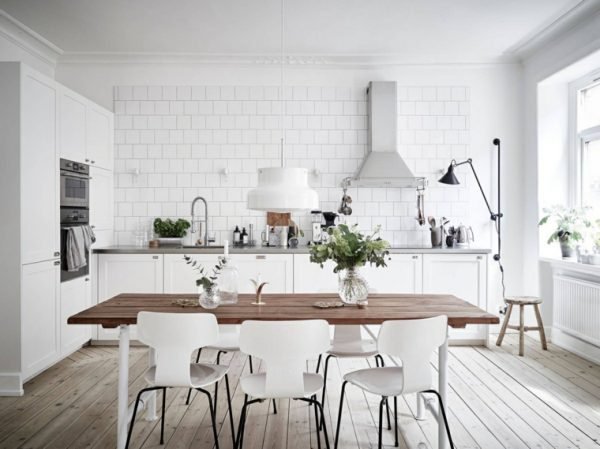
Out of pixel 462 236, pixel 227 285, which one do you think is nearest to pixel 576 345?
pixel 462 236

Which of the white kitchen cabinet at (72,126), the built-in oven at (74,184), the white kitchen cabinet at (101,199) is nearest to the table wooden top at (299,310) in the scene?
the built-in oven at (74,184)

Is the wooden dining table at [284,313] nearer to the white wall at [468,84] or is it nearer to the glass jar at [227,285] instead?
the glass jar at [227,285]

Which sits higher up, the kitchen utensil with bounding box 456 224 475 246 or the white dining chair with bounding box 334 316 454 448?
the kitchen utensil with bounding box 456 224 475 246

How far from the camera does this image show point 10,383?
11.8 ft

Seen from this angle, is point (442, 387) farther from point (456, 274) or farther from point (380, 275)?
point (456, 274)

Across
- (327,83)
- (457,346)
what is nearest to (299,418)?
(457,346)

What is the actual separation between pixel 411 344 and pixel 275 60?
4.01 meters

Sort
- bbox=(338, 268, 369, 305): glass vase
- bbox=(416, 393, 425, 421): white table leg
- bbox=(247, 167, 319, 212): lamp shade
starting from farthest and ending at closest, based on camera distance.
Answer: bbox=(416, 393, 425, 421): white table leg → bbox=(338, 268, 369, 305): glass vase → bbox=(247, 167, 319, 212): lamp shade

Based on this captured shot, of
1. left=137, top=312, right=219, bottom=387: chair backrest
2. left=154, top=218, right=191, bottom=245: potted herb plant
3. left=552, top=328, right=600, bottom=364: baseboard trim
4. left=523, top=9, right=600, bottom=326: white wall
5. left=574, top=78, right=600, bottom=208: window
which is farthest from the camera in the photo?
left=154, top=218, right=191, bottom=245: potted herb plant

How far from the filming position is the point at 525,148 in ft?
18.1

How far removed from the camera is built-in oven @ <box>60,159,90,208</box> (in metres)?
4.27

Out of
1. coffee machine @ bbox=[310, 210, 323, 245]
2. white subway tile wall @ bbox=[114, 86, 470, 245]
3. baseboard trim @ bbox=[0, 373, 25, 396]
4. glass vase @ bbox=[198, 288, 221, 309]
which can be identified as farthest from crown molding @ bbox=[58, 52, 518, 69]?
baseboard trim @ bbox=[0, 373, 25, 396]

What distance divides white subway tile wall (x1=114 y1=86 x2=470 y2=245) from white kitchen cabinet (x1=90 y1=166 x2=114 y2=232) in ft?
0.37

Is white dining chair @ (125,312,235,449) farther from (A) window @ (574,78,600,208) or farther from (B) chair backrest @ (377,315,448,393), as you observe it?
(A) window @ (574,78,600,208)
